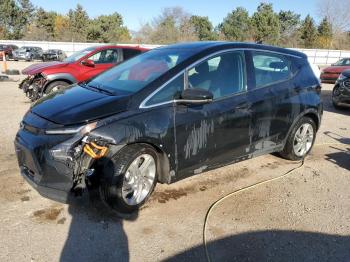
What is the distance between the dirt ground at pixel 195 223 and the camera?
3400 millimetres

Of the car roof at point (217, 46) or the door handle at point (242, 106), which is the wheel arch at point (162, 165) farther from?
the car roof at point (217, 46)

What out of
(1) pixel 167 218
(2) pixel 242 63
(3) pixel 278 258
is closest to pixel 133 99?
(1) pixel 167 218

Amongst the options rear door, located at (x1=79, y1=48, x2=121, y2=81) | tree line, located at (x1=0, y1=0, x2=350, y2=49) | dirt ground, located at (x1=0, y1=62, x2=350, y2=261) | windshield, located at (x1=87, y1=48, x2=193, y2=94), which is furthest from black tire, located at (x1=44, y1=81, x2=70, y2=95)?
tree line, located at (x1=0, y1=0, x2=350, y2=49)

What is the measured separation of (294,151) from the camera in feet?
19.1

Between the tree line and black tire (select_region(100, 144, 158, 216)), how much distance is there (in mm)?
55998

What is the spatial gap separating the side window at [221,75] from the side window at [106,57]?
678 cm

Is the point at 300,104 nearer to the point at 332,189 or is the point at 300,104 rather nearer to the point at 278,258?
the point at 332,189

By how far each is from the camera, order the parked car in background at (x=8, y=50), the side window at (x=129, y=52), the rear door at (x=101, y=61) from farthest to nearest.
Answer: the parked car in background at (x=8, y=50), the side window at (x=129, y=52), the rear door at (x=101, y=61)

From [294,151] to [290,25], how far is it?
6525cm

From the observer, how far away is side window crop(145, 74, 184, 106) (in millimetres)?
4004

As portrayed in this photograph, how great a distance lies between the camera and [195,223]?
12.9 ft

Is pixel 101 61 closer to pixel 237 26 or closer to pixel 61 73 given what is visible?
pixel 61 73

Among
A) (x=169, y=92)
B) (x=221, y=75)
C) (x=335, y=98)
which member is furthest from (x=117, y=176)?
(x=335, y=98)

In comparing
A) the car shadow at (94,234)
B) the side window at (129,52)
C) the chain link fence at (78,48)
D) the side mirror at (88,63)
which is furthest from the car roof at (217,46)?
the chain link fence at (78,48)
